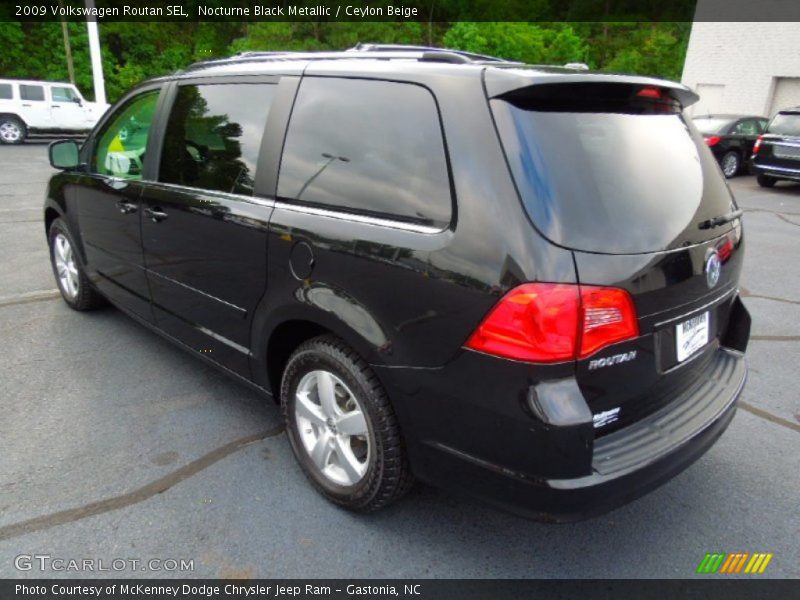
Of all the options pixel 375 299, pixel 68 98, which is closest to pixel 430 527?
pixel 375 299

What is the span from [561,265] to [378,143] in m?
0.87

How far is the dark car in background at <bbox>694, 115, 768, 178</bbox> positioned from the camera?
47.9 ft

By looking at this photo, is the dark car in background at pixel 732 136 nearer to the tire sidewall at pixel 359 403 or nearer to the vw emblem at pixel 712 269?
the vw emblem at pixel 712 269

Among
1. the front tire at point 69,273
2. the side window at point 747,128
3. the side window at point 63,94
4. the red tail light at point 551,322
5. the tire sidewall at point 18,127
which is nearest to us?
the red tail light at point 551,322

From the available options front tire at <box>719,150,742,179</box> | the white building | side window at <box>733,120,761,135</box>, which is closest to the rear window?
front tire at <box>719,150,742,179</box>

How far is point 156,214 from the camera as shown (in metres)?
3.22

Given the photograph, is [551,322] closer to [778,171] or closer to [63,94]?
[778,171]

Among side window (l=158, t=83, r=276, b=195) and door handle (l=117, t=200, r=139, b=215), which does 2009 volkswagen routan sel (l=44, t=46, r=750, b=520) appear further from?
door handle (l=117, t=200, r=139, b=215)

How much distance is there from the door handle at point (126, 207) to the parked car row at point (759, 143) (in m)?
10.1

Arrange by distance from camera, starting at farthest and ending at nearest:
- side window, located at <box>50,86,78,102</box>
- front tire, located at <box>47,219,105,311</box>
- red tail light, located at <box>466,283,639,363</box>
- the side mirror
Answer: side window, located at <box>50,86,78,102</box>, front tire, located at <box>47,219,105,311</box>, the side mirror, red tail light, located at <box>466,283,639,363</box>

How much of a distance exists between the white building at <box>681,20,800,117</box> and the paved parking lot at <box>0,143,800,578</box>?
63.6 ft

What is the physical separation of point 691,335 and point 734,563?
931mm

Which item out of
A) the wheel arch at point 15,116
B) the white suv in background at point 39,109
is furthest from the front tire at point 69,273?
the wheel arch at point 15,116

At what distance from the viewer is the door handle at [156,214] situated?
317 centimetres
